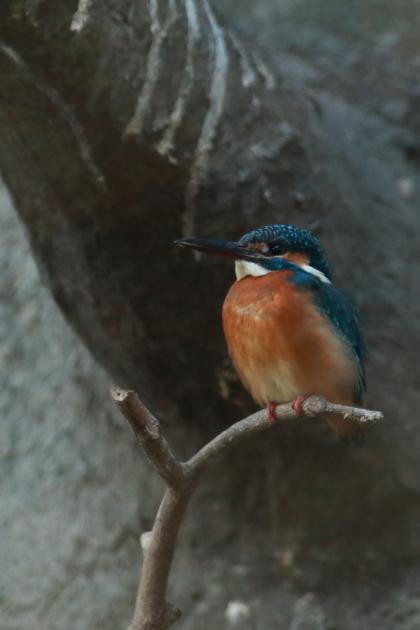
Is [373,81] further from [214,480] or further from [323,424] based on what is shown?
[214,480]

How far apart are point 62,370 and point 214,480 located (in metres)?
0.66

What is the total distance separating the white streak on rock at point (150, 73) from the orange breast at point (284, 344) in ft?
1.64

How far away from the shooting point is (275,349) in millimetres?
1746

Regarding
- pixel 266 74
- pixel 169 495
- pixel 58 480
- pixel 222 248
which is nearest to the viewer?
pixel 169 495

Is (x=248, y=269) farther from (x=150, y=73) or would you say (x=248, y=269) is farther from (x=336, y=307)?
(x=150, y=73)

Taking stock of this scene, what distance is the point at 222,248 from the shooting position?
1845mm

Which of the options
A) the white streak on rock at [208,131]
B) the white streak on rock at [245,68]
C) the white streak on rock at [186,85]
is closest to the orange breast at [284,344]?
the white streak on rock at [208,131]

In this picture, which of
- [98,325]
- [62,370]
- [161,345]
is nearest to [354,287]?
[161,345]

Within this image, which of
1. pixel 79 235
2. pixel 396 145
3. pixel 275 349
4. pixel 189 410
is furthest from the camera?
pixel 396 145

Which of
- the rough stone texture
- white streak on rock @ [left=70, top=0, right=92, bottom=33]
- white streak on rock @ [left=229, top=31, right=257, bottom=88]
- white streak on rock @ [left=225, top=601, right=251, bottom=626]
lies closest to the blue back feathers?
the rough stone texture

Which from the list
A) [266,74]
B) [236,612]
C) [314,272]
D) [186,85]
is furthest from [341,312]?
[236,612]

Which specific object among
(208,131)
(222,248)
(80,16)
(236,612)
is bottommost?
(236,612)

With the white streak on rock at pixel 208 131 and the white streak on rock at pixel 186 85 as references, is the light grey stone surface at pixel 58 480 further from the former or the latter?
the white streak on rock at pixel 186 85

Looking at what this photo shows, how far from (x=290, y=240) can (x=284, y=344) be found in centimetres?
32
